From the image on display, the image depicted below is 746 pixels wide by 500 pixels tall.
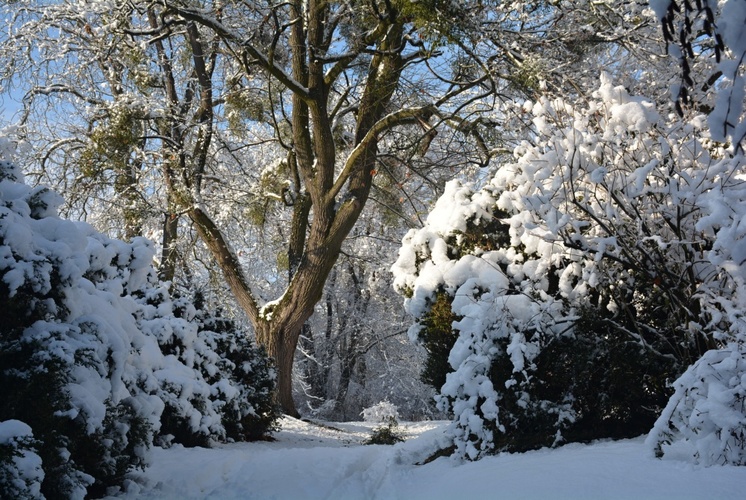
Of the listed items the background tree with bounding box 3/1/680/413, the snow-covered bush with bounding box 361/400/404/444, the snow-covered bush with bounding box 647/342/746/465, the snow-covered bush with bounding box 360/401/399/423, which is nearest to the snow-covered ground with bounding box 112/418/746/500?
the snow-covered bush with bounding box 647/342/746/465

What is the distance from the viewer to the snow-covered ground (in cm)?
334

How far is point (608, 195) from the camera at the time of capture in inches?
187

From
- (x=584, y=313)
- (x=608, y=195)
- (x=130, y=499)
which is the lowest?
(x=130, y=499)

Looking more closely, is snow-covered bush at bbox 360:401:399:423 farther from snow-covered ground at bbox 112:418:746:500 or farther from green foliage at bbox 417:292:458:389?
green foliage at bbox 417:292:458:389

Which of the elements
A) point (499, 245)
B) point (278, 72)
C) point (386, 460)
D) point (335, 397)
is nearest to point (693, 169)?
point (499, 245)

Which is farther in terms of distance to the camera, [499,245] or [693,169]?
[499,245]

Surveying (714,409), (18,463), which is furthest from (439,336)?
(18,463)

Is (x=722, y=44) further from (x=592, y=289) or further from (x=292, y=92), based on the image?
(x=292, y=92)

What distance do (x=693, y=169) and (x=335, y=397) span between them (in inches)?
667

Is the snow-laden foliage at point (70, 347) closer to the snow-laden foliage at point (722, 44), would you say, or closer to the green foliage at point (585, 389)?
the green foliage at point (585, 389)

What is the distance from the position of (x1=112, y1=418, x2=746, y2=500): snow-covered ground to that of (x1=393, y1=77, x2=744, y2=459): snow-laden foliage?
1.26ft

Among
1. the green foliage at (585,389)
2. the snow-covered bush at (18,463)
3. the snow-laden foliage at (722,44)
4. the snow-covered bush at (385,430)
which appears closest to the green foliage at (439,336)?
the green foliage at (585,389)

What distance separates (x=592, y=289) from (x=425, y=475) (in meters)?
2.21

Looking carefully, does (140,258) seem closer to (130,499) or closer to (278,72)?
(130,499)
